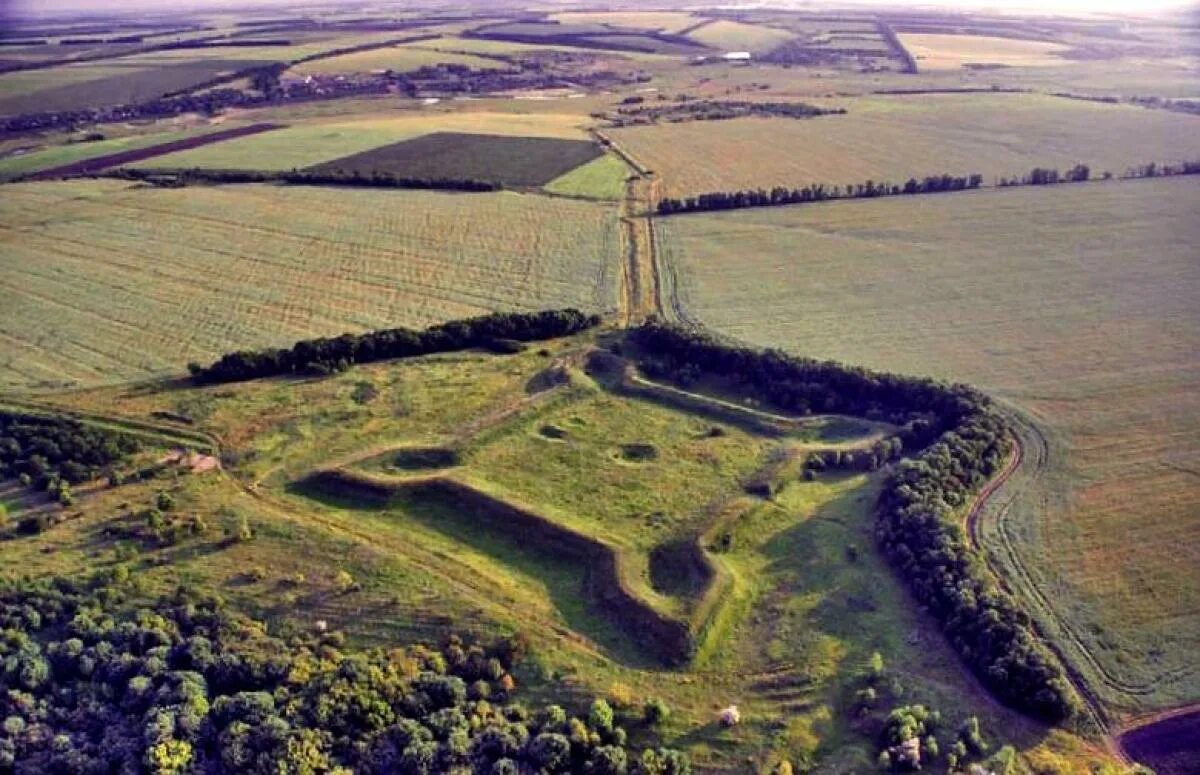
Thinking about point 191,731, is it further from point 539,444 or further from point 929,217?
point 929,217

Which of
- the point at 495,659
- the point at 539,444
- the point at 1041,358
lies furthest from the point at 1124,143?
the point at 495,659

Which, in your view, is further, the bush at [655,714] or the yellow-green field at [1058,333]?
the yellow-green field at [1058,333]

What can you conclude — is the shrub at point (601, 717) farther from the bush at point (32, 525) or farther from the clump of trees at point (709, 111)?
the clump of trees at point (709, 111)

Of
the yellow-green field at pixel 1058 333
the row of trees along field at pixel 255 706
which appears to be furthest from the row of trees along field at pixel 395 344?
the row of trees along field at pixel 255 706

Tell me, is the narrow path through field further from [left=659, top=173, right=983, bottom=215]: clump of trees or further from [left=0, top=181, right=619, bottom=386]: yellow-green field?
[left=659, top=173, right=983, bottom=215]: clump of trees

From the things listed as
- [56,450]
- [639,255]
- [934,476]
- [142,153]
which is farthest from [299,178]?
[934,476]
